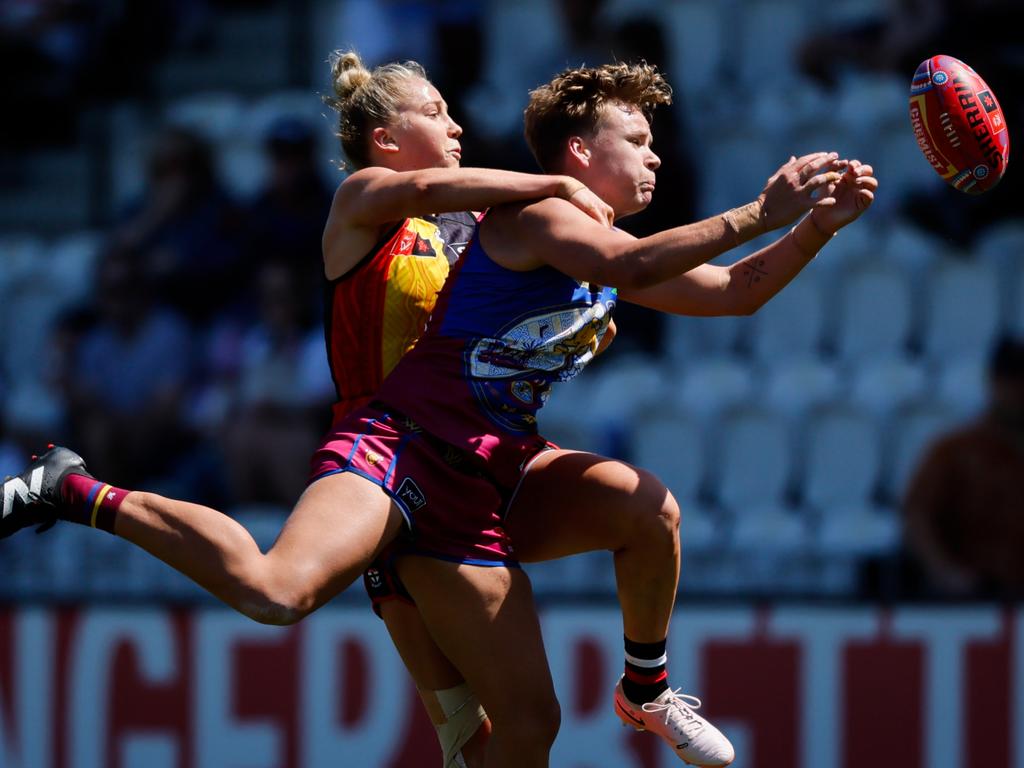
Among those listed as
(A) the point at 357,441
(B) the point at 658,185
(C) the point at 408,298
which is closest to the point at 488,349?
(C) the point at 408,298

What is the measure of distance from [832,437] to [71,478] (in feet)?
14.7

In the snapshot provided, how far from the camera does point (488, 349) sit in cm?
443

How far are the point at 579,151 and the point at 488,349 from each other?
1.95 feet

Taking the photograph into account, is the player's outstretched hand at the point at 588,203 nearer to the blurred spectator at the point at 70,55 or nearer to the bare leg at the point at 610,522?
the bare leg at the point at 610,522

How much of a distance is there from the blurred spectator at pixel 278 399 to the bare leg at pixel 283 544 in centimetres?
388

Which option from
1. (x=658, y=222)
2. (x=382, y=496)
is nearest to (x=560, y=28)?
(x=658, y=222)

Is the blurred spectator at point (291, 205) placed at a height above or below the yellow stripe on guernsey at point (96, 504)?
above

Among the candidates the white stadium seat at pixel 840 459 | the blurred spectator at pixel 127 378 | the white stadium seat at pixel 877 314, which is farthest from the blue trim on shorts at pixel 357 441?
the blurred spectator at pixel 127 378

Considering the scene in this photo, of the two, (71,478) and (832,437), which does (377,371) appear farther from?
(832,437)

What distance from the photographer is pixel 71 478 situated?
443 cm

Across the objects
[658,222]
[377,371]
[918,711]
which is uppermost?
[658,222]

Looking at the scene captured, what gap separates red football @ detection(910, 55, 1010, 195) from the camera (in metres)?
4.43

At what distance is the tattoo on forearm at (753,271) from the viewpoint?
15.1 feet

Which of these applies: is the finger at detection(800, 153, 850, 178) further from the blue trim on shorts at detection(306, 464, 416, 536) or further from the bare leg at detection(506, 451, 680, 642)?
the blue trim on shorts at detection(306, 464, 416, 536)
